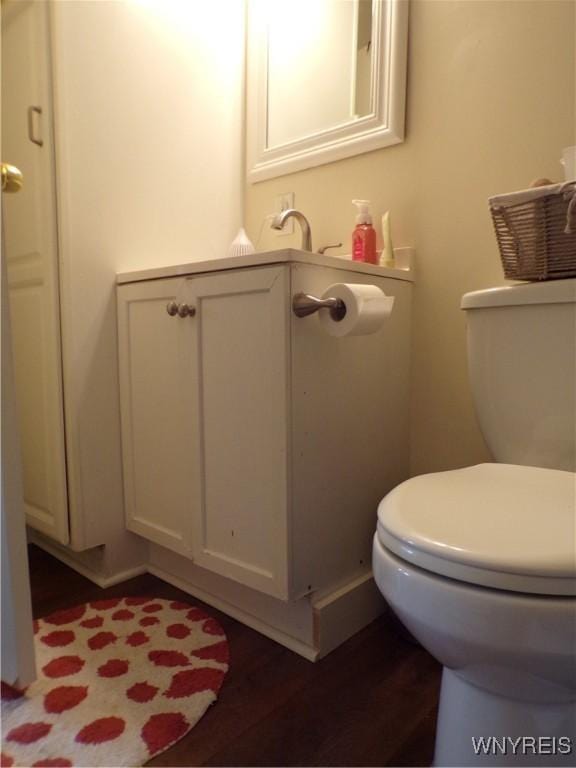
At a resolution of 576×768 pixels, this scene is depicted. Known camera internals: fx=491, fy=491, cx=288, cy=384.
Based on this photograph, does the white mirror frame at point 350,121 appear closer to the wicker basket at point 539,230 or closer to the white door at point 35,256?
the wicker basket at point 539,230

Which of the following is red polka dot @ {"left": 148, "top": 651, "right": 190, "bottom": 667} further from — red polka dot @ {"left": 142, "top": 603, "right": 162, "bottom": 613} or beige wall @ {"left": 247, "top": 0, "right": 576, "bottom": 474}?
beige wall @ {"left": 247, "top": 0, "right": 576, "bottom": 474}

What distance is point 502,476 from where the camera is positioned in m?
0.84

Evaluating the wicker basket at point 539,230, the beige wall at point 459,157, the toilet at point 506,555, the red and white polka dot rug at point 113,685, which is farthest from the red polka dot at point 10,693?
the wicker basket at point 539,230

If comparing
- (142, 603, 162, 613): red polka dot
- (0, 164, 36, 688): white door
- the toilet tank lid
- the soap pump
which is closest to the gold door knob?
(0, 164, 36, 688): white door

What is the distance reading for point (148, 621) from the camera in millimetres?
1160

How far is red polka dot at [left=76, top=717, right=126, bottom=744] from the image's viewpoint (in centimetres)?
81

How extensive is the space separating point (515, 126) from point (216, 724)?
136cm

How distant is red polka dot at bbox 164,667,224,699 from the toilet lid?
52 cm

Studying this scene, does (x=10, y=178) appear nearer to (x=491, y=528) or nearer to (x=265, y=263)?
(x=265, y=263)

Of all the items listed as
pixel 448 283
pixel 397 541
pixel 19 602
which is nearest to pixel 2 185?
pixel 19 602

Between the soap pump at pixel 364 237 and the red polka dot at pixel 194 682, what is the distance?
101 centimetres

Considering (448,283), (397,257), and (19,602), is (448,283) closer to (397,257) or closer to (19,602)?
(397,257)

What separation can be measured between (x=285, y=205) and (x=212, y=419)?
0.80 metres

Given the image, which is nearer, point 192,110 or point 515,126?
point 515,126
